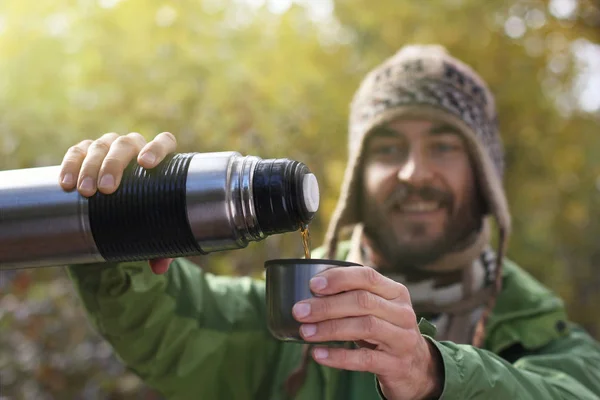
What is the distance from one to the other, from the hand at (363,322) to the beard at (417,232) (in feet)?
3.33

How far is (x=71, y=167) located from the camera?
1417mm

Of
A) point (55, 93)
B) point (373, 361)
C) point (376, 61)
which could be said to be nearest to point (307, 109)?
point (376, 61)

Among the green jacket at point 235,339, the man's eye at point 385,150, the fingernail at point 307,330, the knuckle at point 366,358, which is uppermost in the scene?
the man's eye at point 385,150

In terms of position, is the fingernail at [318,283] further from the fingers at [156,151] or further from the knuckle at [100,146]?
the knuckle at [100,146]

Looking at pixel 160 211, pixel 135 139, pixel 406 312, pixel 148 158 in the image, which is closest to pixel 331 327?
pixel 406 312

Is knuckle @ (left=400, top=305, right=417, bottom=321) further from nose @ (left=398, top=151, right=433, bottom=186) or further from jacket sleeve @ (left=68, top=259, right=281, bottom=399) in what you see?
nose @ (left=398, top=151, right=433, bottom=186)

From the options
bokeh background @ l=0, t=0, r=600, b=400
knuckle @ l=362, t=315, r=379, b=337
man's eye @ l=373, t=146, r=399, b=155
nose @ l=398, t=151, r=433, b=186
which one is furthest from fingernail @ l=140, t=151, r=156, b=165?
bokeh background @ l=0, t=0, r=600, b=400

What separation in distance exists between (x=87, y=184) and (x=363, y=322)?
64cm

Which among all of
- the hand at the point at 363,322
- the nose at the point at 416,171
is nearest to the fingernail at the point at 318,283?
the hand at the point at 363,322

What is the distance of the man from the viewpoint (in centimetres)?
177

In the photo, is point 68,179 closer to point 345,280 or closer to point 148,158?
point 148,158

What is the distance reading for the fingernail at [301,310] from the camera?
127 cm

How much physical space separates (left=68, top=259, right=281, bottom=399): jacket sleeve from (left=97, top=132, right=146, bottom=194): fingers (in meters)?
0.48

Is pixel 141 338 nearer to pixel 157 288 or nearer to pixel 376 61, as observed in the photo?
pixel 157 288
